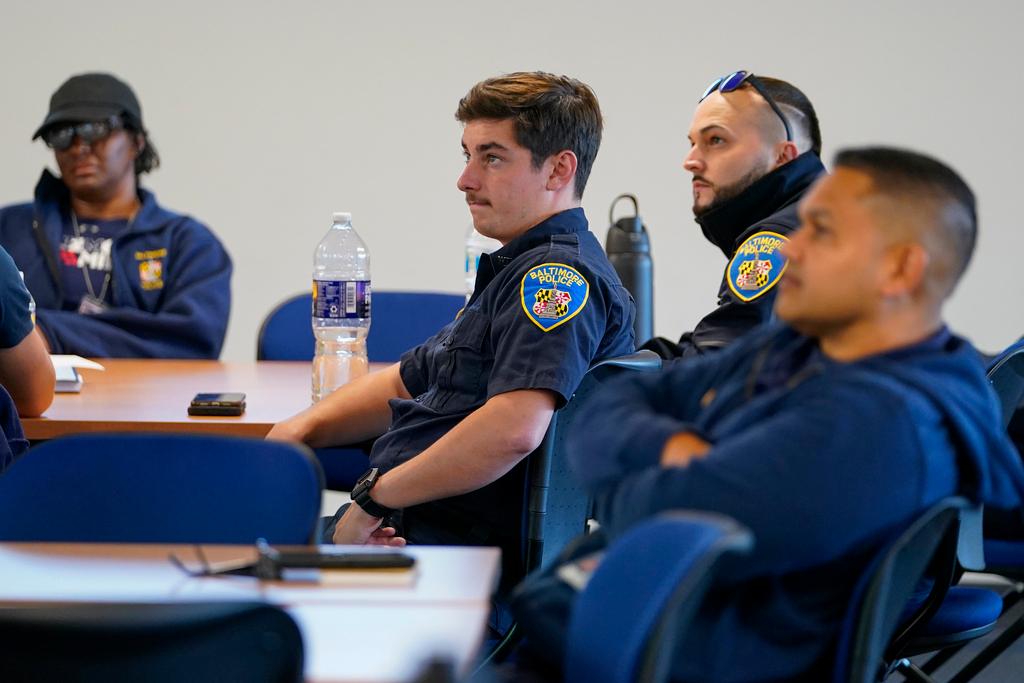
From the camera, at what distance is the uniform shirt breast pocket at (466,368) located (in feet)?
7.70

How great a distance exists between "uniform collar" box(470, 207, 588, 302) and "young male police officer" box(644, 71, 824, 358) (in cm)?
30

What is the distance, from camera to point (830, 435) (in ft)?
4.33

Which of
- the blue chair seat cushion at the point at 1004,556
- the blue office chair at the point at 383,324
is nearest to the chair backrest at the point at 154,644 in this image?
the blue chair seat cushion at the point at 1004,556

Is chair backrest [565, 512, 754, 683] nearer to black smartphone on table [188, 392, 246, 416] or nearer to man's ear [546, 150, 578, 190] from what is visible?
man's ear [546, 150, 578, 190]

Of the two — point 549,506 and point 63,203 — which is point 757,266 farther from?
point 63,203

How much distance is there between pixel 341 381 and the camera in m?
3.04

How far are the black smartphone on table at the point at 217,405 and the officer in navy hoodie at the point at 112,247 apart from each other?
41.1 inches

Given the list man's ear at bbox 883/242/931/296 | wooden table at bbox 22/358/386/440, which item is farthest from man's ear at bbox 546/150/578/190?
man's ear at bbox 883/242/931/296

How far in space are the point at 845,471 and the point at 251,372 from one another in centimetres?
224

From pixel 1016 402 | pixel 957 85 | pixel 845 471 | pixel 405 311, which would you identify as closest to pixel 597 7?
pixel 957 85

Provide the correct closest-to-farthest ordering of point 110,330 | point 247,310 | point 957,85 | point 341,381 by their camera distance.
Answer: point 341,381, point 110,330, point 957,85, point 247,310

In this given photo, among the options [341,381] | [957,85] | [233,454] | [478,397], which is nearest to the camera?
[233,454]

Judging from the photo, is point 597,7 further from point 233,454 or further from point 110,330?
point 233,454

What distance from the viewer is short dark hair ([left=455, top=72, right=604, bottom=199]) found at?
7.91 ft
